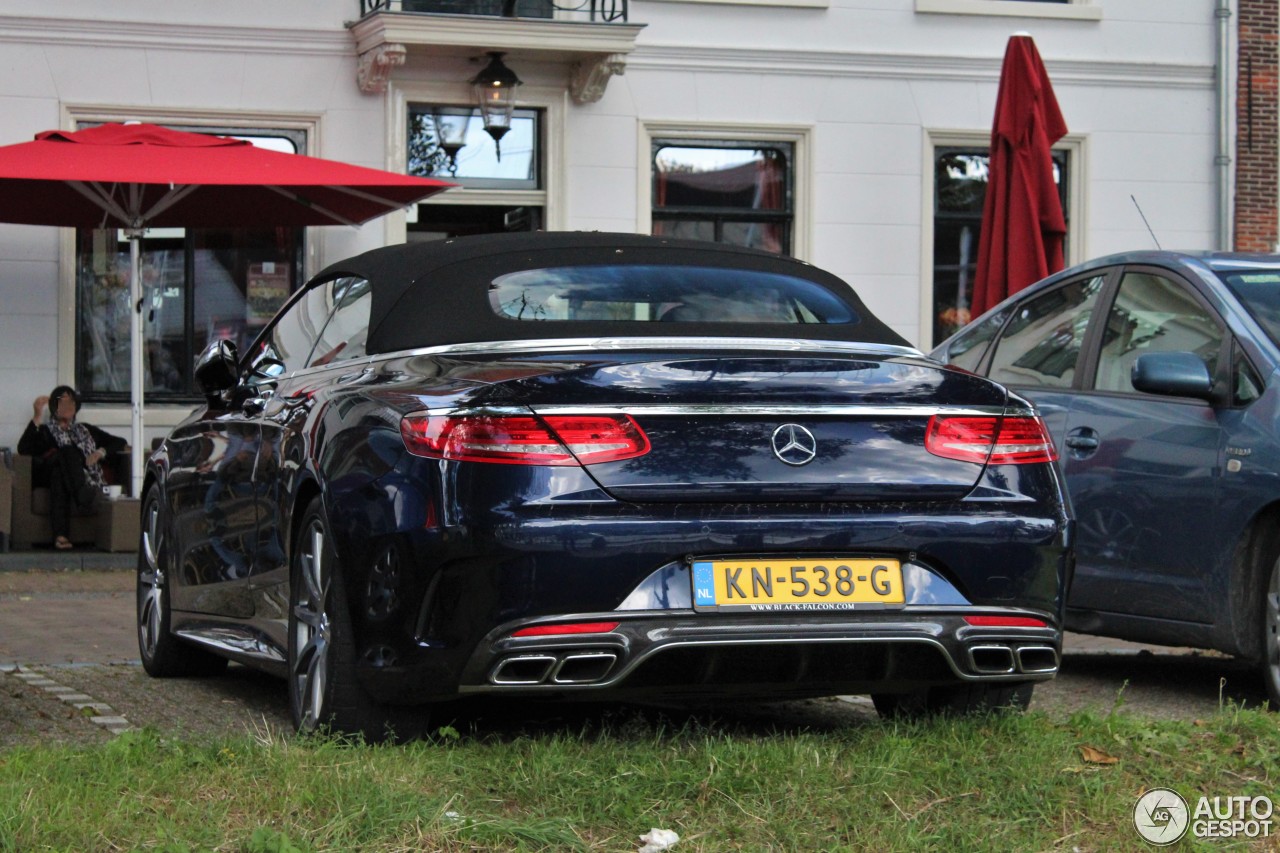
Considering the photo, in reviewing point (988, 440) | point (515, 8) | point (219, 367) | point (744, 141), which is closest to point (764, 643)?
point (988, 440)

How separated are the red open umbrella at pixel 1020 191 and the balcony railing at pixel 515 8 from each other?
11.9 feet

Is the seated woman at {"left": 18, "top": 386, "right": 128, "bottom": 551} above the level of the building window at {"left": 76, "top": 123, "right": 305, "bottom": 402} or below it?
below

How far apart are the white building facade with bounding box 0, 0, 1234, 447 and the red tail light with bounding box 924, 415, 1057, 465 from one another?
40.6ft

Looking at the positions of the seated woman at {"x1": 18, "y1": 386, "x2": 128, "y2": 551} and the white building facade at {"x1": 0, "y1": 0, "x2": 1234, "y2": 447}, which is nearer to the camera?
the seated woman at {"x1": 18, "y1": 386, "x2": 128, "y2": 551}

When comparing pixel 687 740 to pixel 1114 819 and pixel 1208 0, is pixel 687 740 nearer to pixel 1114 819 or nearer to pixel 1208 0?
pixel 1114 819

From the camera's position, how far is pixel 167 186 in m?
15.3

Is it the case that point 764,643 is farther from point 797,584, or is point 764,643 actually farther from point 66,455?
point 66,455

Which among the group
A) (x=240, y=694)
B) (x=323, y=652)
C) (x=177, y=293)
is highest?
(x=177, y=293)

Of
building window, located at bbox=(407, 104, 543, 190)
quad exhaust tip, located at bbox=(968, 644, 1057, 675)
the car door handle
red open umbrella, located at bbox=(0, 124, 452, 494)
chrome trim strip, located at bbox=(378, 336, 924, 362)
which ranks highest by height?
building window, located at bbox=(407, 104, 543, 190)

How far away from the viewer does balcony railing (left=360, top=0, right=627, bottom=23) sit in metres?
17.3

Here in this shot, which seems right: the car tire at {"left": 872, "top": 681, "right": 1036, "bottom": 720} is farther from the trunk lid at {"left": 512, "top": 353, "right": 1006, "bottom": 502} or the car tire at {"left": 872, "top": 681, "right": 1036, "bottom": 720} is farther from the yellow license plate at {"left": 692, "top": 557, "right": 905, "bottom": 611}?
the trunk lid at {"left": 512, "top": 353, "right": 1006, "bottom": 502}

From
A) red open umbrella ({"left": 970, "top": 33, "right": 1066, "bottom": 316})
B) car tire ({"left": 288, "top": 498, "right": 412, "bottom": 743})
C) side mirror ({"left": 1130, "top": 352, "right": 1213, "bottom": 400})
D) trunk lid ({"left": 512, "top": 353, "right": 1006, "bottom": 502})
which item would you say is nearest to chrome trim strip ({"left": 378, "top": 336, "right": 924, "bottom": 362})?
trunk lid ({"left": 512, "top": 353, "right": 1006, "bottom": 502})

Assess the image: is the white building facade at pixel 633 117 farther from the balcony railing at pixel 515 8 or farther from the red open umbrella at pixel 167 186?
the red open umbrella at pixel 167 186

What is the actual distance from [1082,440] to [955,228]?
1203 cm
